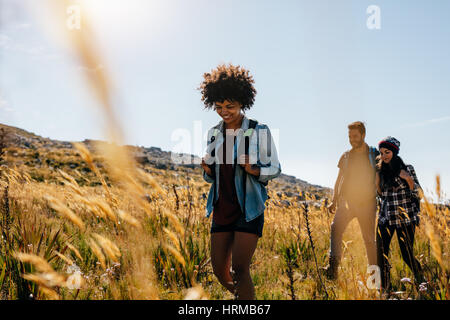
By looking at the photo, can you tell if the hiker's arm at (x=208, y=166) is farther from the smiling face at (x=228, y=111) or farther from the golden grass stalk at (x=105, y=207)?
the golden grass stalk at (x=105, y=207)

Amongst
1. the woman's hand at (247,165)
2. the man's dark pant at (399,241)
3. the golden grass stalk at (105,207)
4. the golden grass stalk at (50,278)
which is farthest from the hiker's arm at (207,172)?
the man's dark pant at (399,241)

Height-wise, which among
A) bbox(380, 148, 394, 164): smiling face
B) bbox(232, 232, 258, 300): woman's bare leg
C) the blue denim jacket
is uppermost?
bbox(380, 148, 394, 164): smiling face

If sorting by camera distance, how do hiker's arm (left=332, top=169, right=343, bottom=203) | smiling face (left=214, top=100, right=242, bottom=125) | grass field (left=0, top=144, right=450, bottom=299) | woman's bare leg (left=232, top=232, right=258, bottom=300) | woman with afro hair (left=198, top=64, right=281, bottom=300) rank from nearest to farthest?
1. grass field (left=0, top=144, right=450, bottom=299)
2. woman's bare leg (left=232, top=232, right=258, bottom=300)
3. woman with afro hair (left=198, top=64, right=281, bottom=300)
4. smiling face (left=214, top=100, right=242, bottom=125)
5. hiker's arm (left=332, top=169, right=343, bottom=203)

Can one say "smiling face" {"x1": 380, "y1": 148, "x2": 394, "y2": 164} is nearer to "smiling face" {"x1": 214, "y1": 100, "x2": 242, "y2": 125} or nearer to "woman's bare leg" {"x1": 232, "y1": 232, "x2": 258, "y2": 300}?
"smiling face" {"x1": 214, "y1": 100, "x2": 242, "y2": 125}

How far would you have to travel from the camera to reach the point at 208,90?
2.90 metres

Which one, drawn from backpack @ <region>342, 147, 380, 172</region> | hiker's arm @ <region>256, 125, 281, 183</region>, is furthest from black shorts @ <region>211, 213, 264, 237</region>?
backpack @ <region>342, 147, 380, 172</region>

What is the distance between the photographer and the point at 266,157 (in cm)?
254

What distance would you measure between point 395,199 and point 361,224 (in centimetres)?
54

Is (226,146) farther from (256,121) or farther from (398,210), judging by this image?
(398,210)

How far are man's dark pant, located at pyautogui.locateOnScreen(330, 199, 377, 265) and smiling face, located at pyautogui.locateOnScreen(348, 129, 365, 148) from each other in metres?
0.75

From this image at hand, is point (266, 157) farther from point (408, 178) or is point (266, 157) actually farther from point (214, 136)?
point (408, 178)

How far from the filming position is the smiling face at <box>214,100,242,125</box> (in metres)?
2.72
